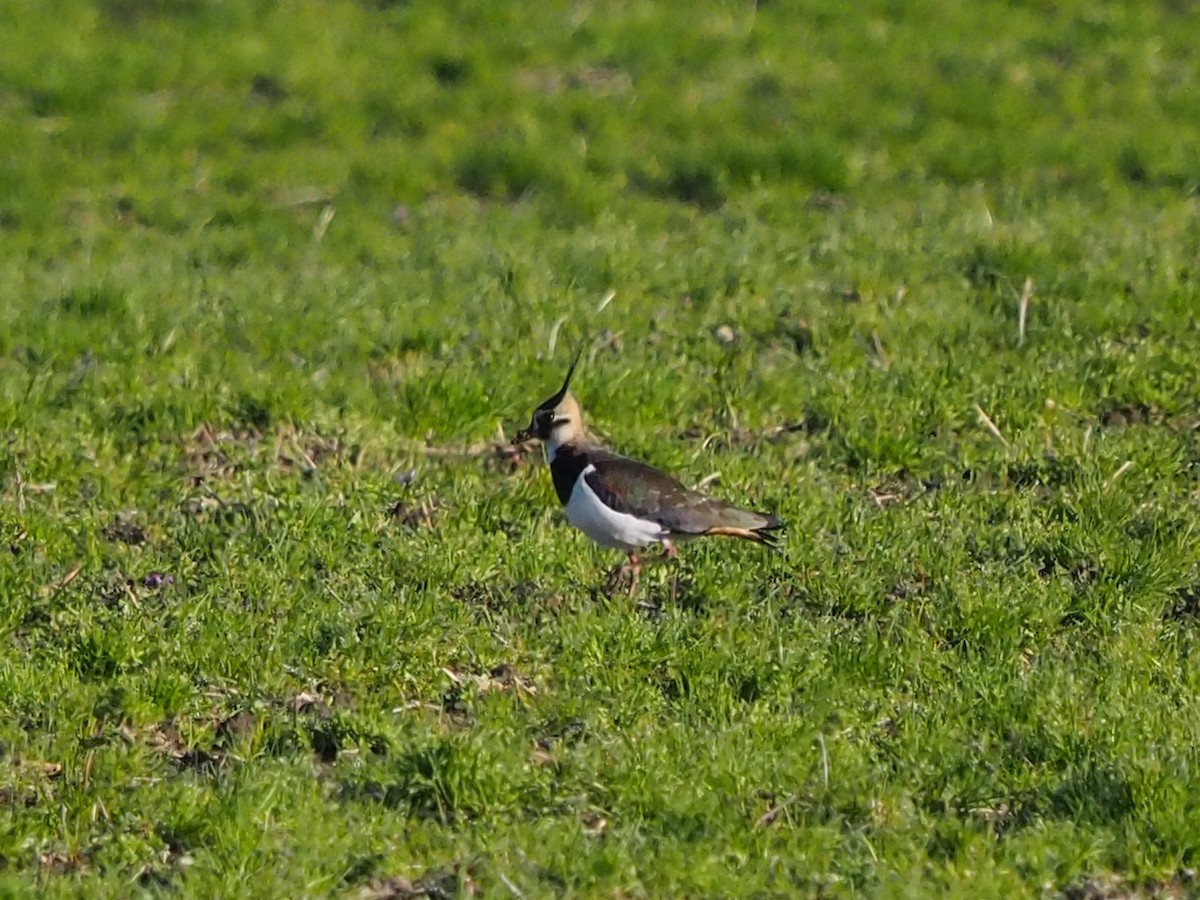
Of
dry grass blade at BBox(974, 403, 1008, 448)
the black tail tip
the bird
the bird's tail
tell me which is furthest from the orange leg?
dry grass blade at BBox(974, 403, 1008, 448)

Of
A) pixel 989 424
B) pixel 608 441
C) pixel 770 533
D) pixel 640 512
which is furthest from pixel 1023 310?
pixel 640 512

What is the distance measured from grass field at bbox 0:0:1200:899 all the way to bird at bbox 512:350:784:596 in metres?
0.15

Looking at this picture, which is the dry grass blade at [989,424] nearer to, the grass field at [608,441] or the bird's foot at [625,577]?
the grass field at [608,441]

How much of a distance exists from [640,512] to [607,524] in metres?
0.13

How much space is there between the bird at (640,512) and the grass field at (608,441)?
0.15 metres

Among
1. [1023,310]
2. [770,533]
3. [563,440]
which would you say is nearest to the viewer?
[770,533]

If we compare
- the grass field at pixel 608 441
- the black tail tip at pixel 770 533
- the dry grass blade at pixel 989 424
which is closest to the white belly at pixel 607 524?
the grass field at pixel 608 441

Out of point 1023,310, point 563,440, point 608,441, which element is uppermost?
point 563,440

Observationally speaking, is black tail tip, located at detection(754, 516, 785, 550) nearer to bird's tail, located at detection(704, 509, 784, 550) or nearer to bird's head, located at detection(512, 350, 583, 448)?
bird's tail, located at detection(704, 509, 784, 550)

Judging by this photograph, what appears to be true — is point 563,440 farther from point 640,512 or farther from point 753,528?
point 753,528

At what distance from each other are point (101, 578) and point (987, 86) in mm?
8602

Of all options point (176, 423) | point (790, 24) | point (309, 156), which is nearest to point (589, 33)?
point (790, 24)

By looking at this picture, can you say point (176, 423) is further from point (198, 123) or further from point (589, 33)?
point (589, 33)

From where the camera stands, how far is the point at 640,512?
716 centimetres
